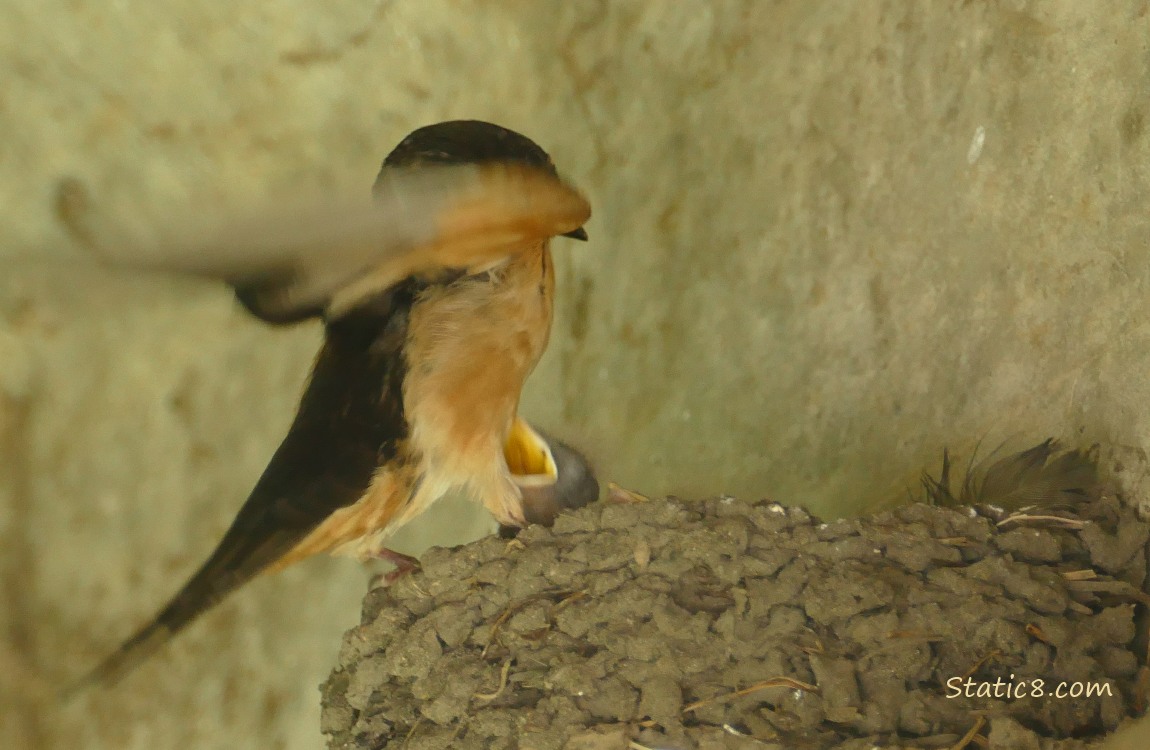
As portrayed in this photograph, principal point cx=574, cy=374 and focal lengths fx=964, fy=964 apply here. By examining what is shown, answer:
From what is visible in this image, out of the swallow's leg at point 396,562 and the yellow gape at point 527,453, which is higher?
the yellow gape at point 527,453

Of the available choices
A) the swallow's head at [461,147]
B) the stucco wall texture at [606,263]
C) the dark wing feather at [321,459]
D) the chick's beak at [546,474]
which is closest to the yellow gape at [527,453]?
the chick's beak at [546,474]

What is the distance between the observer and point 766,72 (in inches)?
91.7

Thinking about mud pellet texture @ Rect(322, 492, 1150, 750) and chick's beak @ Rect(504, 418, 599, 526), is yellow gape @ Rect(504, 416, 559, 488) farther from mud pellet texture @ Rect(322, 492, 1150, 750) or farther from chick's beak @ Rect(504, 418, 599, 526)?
mud pellet texture @ Rect(322, 492, 1150, 750)

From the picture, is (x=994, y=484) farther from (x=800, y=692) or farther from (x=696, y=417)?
(x=696, y=417)

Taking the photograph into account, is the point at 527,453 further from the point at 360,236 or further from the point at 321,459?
the point at 360,236

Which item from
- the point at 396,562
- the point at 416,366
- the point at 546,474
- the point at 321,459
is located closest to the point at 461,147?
the point at 416,366

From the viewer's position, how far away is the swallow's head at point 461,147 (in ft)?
5.88

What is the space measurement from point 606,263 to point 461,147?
0.90 meters

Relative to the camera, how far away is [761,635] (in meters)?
1.56

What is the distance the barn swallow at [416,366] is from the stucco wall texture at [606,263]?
25 cm

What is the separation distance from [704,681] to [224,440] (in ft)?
3.69

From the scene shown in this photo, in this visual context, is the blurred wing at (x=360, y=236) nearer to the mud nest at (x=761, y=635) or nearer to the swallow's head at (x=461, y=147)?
the swallow's head at (x=461, y=147)

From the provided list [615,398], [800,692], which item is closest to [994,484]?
[800,692]

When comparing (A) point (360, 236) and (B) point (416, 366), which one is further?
(B) point (416, 366)
